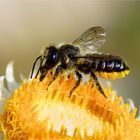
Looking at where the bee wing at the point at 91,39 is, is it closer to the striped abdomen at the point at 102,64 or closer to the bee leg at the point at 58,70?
the striped abdomen at the point at 102,64

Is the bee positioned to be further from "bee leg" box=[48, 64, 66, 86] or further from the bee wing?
the bee wing

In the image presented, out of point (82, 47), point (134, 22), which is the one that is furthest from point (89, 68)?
point (134, 22)

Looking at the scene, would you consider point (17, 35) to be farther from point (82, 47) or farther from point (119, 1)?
point (82, 47)

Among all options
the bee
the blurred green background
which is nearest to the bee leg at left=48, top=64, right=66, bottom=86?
the bee

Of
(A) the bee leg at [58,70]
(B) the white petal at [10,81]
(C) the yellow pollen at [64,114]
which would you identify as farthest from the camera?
(B) the white petal at [10,81]

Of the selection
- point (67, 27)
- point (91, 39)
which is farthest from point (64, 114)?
point (67, 27)

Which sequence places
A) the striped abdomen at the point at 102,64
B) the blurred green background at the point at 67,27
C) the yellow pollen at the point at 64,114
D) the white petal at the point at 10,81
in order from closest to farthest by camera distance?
the yellow pollen at the point at 64,114 → the striped abdomen at the point at 102,64 → the white petal at the point at 10,81 → the blurred green background at the point at 67,27

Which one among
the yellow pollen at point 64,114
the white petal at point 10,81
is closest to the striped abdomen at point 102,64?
the yellow pollen at point 64,114
